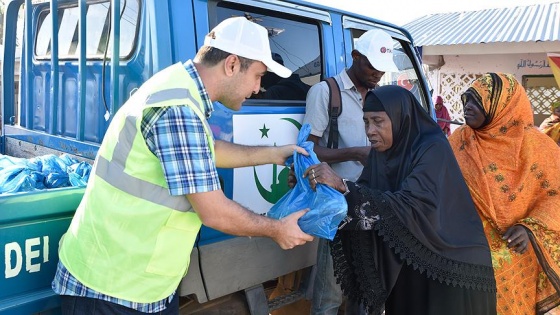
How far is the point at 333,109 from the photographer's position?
278 centimetres

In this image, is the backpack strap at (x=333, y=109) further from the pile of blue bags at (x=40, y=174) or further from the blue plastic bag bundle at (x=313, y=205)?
the pile of blue bags at (x=40, y=174)

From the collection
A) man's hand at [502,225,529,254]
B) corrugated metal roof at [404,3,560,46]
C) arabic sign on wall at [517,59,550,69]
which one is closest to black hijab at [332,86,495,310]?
man's hand at [502,225,529,254]

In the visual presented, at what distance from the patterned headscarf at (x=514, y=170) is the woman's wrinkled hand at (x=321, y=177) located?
107 cm

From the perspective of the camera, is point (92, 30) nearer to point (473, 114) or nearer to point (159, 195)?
point (159, 195)

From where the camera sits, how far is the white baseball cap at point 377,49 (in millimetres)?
2852

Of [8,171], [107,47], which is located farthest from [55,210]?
[107,47]

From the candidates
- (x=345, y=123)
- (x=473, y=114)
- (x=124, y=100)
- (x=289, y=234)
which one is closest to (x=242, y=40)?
(x=289, y=234)

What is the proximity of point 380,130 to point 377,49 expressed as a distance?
0.82 m

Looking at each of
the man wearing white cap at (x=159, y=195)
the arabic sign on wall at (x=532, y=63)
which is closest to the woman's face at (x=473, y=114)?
the man wearing white cap at (x=159, y=195)

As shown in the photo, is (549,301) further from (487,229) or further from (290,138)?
(290,138)

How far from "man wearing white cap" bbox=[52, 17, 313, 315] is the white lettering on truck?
11 centimetres

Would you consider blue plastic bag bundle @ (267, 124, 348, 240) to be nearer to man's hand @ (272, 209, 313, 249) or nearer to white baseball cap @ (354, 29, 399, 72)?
man's hand @ (272, 209, 313, 249)

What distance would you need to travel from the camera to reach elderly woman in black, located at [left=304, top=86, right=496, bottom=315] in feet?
6.63

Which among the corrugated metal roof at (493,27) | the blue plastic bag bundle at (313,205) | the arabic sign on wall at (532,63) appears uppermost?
the corrugated metal roof at (493,27)
